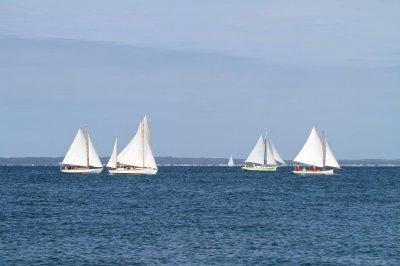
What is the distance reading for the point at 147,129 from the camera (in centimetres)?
14250

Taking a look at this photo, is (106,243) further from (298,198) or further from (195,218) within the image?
(298,198)

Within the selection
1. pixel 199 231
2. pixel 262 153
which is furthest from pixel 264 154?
pixel 199 231

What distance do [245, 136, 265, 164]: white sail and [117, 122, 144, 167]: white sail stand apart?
50193 mm

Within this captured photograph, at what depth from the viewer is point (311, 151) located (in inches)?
6245

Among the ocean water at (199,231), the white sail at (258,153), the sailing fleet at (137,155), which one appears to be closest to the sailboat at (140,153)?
the sailing fleet at (137,155)

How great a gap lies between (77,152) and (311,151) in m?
48.4

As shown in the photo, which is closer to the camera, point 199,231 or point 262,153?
point 199,231

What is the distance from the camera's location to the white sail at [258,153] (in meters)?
191

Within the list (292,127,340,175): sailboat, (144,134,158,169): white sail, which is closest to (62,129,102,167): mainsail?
(144,134,158,169): white sail

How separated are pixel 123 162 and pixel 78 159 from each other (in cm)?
1724

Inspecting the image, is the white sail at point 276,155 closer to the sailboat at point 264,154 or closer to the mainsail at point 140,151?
the sailboat at point 264,154

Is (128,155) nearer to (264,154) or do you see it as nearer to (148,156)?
(148,156)

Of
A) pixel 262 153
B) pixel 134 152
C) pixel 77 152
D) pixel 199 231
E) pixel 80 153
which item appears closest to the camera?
pixel 199 231

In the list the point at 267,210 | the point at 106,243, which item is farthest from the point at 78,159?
the point at 106,243
